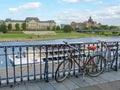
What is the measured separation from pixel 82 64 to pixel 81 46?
45 centimetres

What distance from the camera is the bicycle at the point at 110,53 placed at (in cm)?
508

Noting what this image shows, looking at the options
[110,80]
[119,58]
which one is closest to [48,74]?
[110,80]

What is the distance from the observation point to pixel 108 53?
5.20 meters

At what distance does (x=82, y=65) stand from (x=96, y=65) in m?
0.54

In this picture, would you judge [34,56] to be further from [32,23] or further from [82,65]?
[32,23]

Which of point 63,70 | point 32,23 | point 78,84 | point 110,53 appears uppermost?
point 32,23

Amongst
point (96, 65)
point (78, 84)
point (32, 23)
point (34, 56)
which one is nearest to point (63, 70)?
point (78, 84)

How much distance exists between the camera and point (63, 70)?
4410mm

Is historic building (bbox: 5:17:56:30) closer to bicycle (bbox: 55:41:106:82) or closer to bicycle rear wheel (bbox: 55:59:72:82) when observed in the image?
bicycle (bbox: 55:41:106:82)

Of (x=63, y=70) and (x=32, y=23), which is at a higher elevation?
(x=32, y=23)

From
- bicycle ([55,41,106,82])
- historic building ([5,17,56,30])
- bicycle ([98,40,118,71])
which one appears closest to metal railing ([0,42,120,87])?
bicycle ([55,41,106,82])

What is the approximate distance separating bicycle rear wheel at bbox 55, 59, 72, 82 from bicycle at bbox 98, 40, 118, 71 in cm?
121

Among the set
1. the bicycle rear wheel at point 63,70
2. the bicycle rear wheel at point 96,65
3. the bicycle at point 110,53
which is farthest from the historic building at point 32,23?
the bicycle rear wheel at point 63,70

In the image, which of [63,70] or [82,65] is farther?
[82,65]
